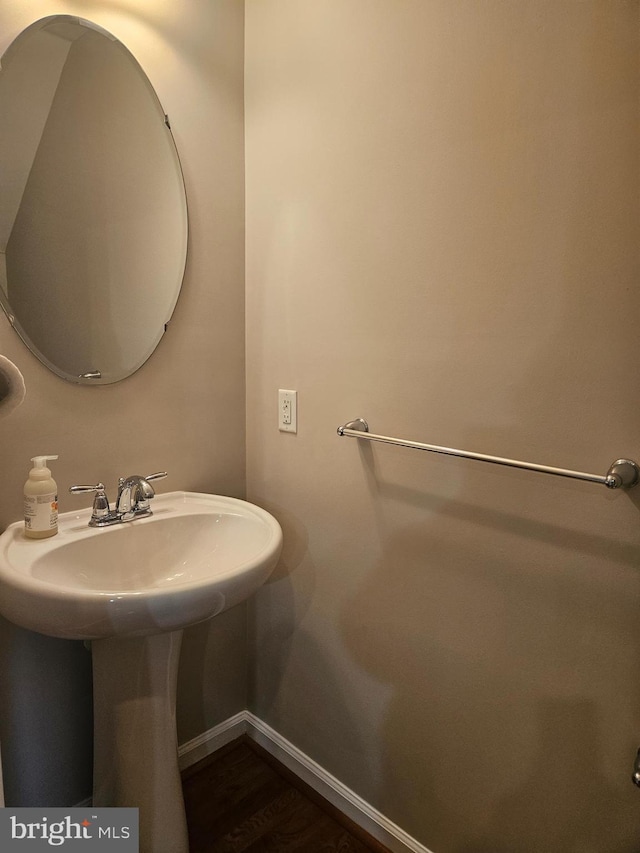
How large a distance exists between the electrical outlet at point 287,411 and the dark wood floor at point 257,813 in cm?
102

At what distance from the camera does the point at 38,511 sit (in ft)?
3.65

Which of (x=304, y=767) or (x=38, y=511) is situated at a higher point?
(x=38, y=511)

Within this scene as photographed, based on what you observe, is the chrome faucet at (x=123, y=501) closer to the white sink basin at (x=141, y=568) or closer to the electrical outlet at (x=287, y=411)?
the white sink basin at (x=141, y=568)

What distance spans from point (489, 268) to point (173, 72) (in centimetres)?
96

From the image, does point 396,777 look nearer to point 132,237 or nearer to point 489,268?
point 489,268

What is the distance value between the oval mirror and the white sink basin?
375 mm

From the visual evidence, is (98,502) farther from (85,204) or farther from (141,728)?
(85,204)

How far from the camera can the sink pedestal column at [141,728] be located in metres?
1.14

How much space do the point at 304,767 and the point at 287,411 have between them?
40.1 inches

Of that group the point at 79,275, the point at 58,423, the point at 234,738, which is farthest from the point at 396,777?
the point at 79,275

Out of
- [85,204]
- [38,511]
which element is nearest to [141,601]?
[38,511]

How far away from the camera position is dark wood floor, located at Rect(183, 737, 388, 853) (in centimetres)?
134

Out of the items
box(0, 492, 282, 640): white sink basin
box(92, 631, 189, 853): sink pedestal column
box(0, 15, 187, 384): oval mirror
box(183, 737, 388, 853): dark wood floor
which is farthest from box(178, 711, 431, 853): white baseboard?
box(0, 15, 187, 384): oval mirror

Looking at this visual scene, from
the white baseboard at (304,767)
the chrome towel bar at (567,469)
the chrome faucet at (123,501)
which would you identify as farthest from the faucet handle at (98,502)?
the white baseboard at (304,767)
